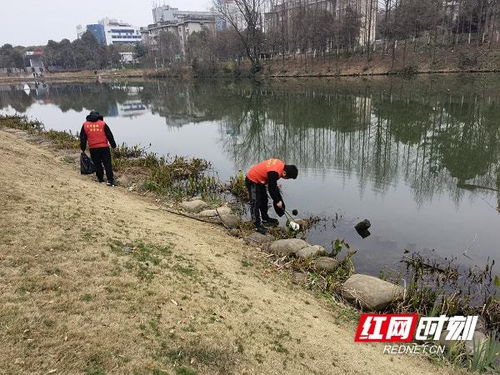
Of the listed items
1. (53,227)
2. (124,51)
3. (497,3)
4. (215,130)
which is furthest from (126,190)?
(124,51)

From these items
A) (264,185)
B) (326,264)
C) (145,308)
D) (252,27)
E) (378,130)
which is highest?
(252,27)

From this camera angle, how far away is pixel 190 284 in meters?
4.34

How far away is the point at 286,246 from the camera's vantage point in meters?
6.45

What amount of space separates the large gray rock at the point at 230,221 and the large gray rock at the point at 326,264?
1.97 meters

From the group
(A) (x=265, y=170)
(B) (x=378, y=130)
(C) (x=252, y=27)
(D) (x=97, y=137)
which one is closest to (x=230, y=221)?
(A) (x=265, y=170)

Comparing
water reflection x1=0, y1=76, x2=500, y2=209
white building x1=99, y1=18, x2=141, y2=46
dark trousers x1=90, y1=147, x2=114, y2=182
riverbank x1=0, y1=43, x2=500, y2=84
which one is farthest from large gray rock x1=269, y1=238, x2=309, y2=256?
white building x1=99, y1=18, x2=141, y2=46

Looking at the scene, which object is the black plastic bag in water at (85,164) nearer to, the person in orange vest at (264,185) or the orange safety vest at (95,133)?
the orange safety vest at (95,133)

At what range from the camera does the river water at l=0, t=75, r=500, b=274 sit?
7.51 meters

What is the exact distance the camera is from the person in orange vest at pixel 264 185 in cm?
640

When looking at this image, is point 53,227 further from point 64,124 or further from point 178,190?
point 64,124

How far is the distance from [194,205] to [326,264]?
354cm

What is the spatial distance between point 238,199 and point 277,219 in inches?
64.6

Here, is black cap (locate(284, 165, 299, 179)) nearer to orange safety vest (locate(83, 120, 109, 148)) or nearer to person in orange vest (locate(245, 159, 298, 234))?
person in orange vest (locate(245, 159, 298, 234))

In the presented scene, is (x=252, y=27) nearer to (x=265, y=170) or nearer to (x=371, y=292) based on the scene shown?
(x=265, y=170)
